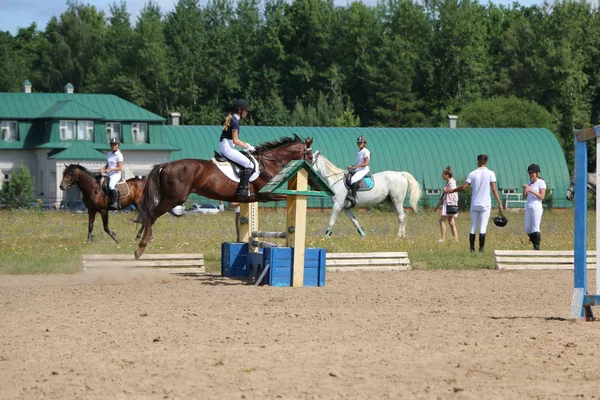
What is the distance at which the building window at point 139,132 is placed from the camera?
217 feet

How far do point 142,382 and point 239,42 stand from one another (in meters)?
86.1

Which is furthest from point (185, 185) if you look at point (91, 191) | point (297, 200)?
point (91, 191)

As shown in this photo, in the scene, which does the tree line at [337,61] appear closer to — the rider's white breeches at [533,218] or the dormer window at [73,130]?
the dormer window at [73,130]

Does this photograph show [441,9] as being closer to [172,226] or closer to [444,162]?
[444,162]

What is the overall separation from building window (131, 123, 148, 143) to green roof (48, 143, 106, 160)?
131 inches

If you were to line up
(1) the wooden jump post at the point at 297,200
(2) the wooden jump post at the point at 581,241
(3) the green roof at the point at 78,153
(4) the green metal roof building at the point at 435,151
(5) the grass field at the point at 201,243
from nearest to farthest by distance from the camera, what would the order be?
(2) the wooden jump post at the point at 581,241
(1) the wooden jump post at the point at 297,200
(5) the grass field at the point at 201,243
(4) the green metal roof building at the point at 435,151
(3) the green roof at the point at 78,153

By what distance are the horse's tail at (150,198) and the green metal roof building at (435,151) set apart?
41.0 metres

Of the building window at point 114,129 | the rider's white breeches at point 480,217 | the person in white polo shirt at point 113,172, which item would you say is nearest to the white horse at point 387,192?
the rider's white breeches at point 480,217

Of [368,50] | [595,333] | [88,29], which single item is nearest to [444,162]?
[368,50]

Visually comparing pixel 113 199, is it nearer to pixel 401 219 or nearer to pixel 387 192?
pixel 401 219

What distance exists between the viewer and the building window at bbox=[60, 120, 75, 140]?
6469cm

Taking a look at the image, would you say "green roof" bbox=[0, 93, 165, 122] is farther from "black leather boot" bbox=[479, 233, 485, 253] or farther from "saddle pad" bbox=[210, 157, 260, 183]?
"saddle pad" bbox=[210, 157, 260, 183]

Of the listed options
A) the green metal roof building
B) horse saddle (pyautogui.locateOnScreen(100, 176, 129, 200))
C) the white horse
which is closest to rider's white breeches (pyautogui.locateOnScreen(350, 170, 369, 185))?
the white horse

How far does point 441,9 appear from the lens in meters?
91.1
